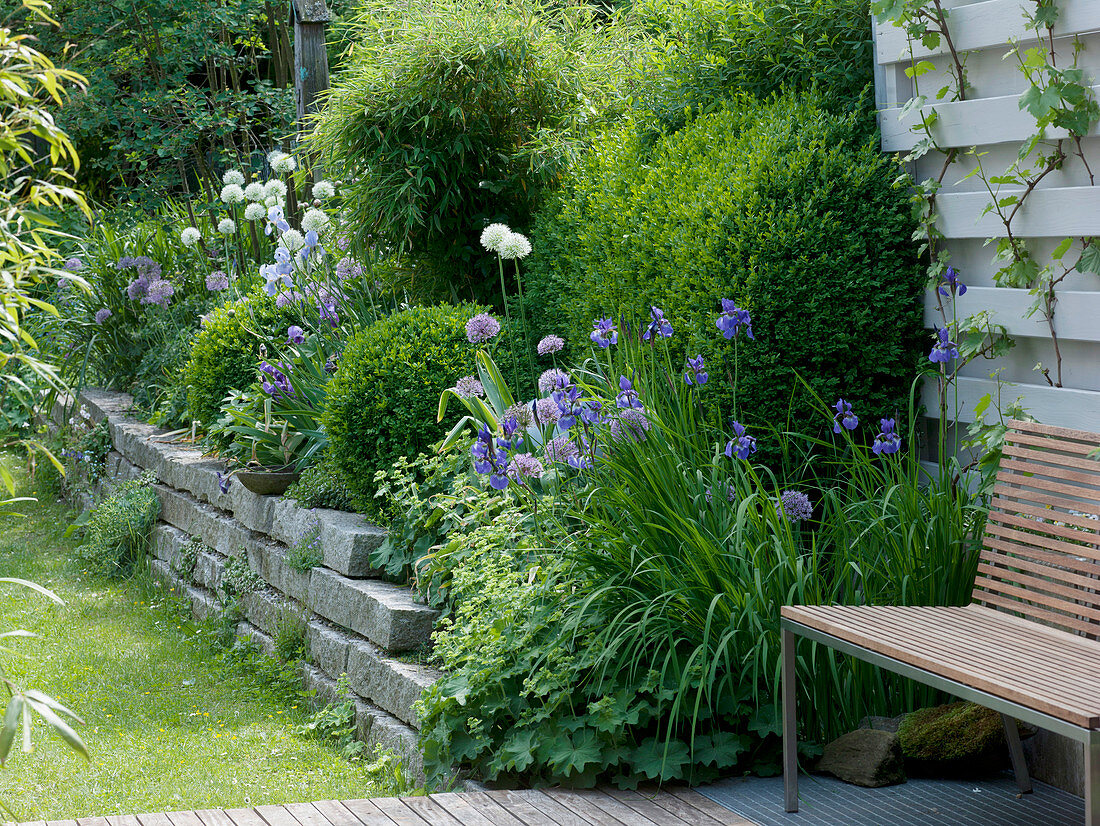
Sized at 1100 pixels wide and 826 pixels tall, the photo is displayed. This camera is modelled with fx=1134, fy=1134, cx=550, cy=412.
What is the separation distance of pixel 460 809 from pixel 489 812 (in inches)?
3.6

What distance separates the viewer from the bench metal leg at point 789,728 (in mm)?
2914

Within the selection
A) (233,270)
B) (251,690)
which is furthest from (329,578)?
(233,270)

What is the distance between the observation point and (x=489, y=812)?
3.02 meters

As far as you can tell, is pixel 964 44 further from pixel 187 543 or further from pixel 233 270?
pixel 233 270

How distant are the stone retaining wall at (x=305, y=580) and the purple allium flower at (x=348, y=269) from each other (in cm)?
127

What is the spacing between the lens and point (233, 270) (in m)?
7.93

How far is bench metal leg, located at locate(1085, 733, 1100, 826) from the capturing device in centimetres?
214

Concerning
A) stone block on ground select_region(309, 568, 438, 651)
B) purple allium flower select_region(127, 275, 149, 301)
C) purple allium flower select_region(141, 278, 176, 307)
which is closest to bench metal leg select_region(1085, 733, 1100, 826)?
stone block on ground select_region(309, 568, 438, 651)

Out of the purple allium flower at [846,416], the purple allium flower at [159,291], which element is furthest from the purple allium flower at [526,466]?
the purple allium flower at [159,291]

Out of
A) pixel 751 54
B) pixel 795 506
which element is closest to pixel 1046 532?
pixel 795 506

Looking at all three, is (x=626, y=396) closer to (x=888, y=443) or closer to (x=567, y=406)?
(x=567, y=406)

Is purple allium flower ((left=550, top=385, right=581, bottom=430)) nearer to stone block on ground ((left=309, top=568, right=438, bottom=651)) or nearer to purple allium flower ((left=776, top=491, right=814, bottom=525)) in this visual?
purple allium flower ((left=776, top=491, right=814, bottom=525))

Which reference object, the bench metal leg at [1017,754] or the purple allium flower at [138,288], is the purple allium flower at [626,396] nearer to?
the bench metal leg at [1017,754]

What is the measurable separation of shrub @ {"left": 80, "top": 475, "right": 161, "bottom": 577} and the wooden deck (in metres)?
3.98
